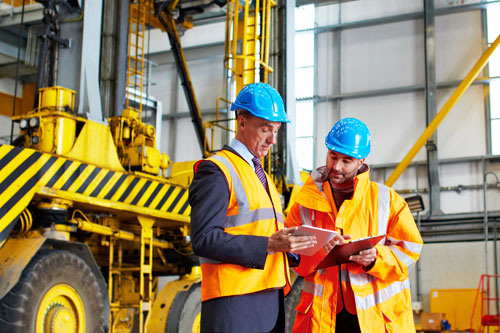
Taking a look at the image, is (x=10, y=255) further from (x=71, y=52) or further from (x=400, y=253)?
(x=400, y=253)

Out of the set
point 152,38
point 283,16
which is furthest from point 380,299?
point 152,38

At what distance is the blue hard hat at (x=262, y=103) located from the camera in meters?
3.13

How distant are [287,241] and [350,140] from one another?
118cm

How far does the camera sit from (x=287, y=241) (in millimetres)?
2811

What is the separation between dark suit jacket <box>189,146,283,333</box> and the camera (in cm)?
279

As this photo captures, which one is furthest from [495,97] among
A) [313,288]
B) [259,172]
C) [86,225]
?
[259,172]

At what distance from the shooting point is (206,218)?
111 inches

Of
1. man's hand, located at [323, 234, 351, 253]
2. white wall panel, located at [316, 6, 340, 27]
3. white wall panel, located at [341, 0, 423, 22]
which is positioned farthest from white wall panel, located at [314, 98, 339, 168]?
man's hand, located at [323, 234, 351, 253]

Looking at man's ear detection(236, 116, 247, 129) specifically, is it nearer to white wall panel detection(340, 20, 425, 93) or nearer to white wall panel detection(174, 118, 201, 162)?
white wall panel detection(340, 20, 425, 93)

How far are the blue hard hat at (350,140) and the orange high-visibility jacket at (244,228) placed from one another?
0.85 m

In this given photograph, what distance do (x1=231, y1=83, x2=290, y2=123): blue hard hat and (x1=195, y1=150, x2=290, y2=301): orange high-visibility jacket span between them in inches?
9.2

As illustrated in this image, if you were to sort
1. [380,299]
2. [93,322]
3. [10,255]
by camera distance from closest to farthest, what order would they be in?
1. [380,299]
2. [10,255]
3. [93,322]

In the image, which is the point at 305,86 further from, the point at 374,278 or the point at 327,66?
the point at 374,278

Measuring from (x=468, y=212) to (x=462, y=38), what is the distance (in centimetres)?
474
